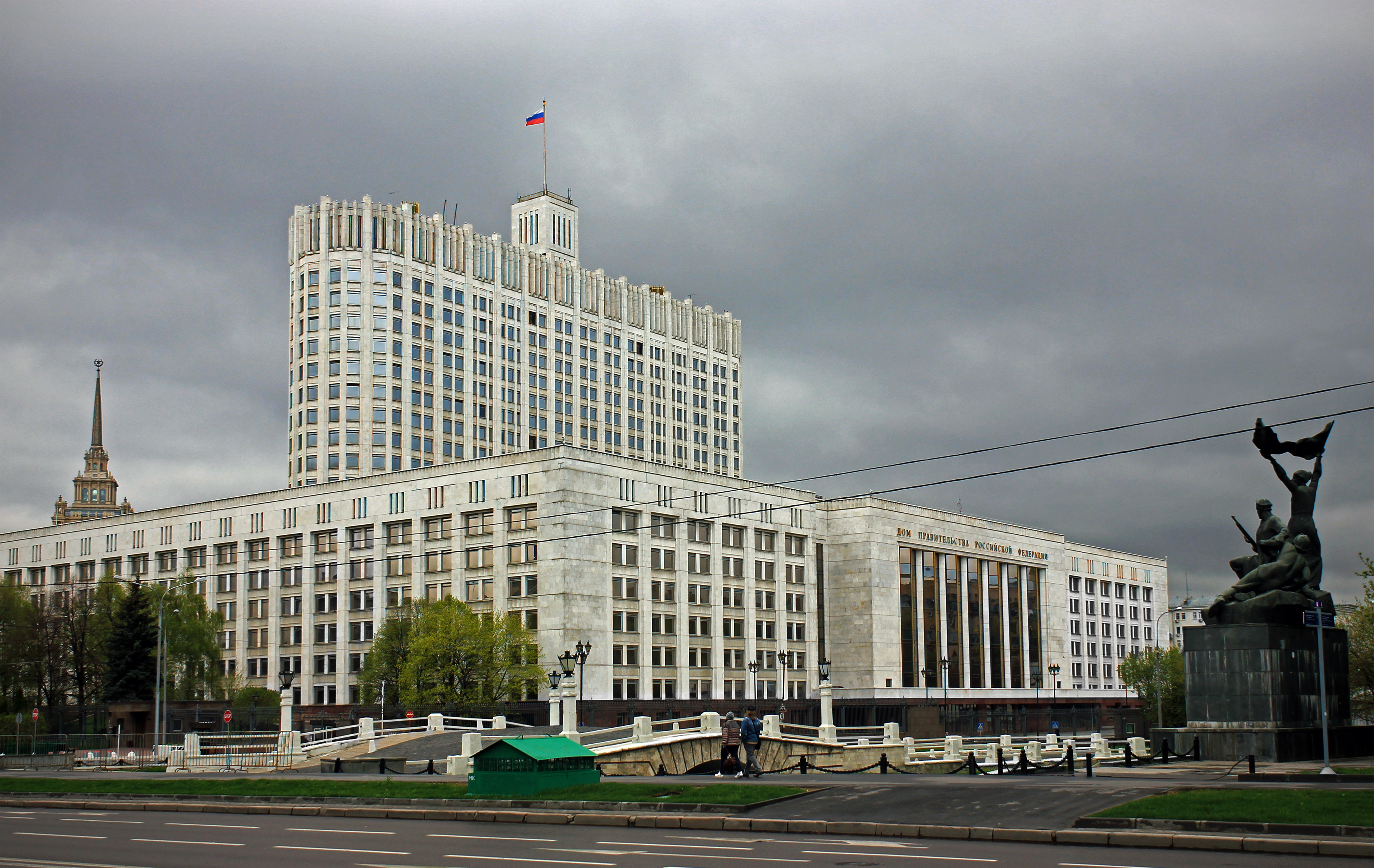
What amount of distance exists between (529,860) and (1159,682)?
98.0m

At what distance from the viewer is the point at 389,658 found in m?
92.5

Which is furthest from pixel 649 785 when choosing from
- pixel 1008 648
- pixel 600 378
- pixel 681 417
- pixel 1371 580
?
pixel 681 417

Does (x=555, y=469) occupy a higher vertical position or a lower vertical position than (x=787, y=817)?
higher

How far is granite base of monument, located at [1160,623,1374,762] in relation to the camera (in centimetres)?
3872

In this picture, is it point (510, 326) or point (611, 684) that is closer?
point (611, 684)

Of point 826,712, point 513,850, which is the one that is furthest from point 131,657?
point 513,850

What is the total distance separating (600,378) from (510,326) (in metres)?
15.0

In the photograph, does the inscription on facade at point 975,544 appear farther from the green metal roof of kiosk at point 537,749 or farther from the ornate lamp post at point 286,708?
the green metal roof of kiosk at point 537,749

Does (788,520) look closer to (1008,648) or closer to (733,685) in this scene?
(733,685)

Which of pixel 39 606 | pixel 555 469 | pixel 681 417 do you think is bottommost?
pixel 39 606

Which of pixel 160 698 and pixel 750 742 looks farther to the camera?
pixel 160 698

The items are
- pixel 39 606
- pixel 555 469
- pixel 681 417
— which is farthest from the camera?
pixel 681 417

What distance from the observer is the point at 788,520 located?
118250mm

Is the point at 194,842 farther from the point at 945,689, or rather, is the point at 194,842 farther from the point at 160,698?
the point at 945,689
